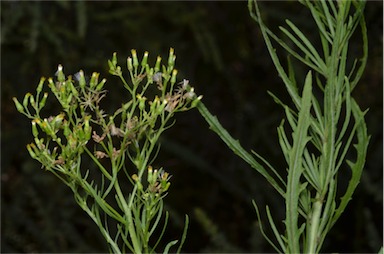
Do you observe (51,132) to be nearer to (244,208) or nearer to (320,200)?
(320,200)

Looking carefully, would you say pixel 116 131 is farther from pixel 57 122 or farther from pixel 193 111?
pixel 193 111

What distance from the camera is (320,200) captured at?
24 cm

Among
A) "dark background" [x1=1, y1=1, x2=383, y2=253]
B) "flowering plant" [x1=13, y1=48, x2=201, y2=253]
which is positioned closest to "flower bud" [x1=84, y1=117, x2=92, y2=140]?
"flowering plant" [x1=13, y1=48, x2=201, y2=253]

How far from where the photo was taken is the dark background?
4.84ft

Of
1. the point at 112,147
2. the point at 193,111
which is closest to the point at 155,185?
the point at 112,147

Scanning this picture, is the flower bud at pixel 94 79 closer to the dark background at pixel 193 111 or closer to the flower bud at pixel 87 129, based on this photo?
the flower bud at pixel 87 129

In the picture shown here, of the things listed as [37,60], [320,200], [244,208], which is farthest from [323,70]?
[244,208]

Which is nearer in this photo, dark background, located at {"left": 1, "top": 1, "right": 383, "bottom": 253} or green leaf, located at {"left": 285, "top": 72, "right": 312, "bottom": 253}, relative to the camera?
green leaf, located at {"left": 285, "top": 72, "right": 312, "bottom": 253}

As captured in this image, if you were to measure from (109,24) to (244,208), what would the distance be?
21.2 inches

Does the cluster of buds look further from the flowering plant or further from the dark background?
the dark background

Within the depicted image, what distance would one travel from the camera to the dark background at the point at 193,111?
4.84 feet

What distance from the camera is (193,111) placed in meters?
1.72

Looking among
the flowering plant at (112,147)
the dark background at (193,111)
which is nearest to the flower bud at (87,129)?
the flowering plant at (112,147)

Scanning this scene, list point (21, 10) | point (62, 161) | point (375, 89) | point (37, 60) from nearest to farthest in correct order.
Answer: point (62, 161) → point (21, 10) → point (37, 60) → point (375, 89)
